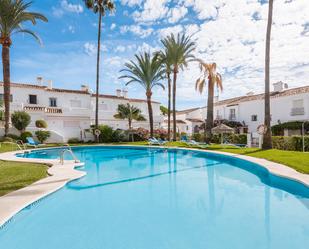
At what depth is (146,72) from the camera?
2880cm

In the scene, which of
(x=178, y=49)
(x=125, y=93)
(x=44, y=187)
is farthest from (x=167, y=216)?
(x=125, y=93)

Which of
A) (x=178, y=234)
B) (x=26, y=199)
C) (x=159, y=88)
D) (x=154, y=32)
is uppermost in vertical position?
(x=154, y=32)

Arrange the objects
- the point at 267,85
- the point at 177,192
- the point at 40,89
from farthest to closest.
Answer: the point at 40,89, the point at 267,85, the point at 177,192

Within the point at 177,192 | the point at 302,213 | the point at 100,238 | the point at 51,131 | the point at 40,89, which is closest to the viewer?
the point at 100,238

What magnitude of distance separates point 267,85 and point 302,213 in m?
13.4

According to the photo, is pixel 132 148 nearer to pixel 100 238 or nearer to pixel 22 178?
pixel 22 178

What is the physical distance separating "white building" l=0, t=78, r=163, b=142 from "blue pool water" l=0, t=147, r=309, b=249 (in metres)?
22.7

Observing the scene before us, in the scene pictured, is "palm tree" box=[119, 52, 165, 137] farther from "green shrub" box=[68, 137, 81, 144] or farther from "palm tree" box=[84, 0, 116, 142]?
"green shrub" box=[68, 137, 81, 144]

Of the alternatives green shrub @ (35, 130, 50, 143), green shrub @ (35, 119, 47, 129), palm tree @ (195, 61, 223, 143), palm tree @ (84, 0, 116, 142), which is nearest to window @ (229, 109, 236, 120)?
palm tree @ (195, 61, 223, 143)

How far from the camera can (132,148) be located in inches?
978

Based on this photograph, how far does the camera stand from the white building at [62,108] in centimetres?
2865

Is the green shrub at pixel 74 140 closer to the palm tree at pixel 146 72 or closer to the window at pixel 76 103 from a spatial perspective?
the window at pixel 76 103

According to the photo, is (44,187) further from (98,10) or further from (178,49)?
(98,10)

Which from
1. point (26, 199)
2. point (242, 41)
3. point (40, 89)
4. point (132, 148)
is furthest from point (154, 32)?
point (40, 89)
